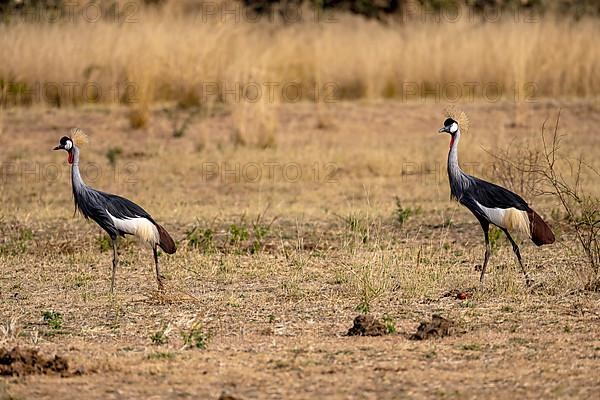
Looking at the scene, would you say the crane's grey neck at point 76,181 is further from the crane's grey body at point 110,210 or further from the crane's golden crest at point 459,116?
the crane's golden crest at point 459,116

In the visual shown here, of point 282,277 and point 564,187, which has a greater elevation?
point 564,187

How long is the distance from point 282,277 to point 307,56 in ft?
33.8

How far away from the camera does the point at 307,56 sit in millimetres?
18688

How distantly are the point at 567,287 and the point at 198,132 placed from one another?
356 inches

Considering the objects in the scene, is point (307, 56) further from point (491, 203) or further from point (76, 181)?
point (491, 203)

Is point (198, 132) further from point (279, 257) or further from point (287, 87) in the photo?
point (279, 257)

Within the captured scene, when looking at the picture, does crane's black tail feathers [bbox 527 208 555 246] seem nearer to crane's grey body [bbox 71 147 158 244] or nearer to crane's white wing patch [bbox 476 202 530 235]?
crane's white wing patch [bbox 476 202 530 235]

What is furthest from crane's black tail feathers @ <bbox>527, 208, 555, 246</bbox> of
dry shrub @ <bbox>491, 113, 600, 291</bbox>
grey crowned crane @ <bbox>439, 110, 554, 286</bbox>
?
dry shrub @ <bbox>491, 113, 600, 291</bbox>

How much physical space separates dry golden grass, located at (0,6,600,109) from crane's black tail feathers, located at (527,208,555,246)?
28.6 ft

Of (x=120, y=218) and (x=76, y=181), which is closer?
(x=120, y=218)

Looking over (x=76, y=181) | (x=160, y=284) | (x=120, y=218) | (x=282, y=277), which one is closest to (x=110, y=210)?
(x=120, y=218)

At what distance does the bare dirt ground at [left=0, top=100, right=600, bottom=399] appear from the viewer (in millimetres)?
5941

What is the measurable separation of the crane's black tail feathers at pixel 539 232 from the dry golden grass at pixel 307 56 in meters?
8.73

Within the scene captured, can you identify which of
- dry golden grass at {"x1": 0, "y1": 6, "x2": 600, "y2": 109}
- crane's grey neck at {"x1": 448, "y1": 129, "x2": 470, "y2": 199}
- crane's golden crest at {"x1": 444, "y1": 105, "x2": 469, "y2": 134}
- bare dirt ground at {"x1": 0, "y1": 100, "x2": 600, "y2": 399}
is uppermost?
dry golden grass at {"x1": 0, "y1": 6, "x2": 600, "y2": 109}
